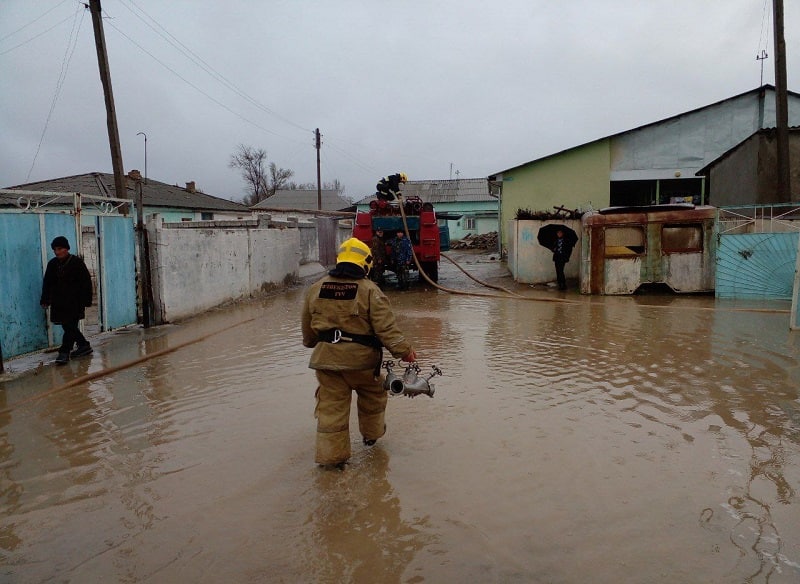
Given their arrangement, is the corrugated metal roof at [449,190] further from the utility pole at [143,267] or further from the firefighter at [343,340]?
the firefighter at [343,340]

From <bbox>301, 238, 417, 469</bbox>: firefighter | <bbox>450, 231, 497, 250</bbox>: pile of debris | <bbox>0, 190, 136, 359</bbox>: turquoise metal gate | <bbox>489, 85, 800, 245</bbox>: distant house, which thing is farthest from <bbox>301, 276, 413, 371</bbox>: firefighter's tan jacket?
<bbox>450, 231, 497, 250</bbox>: pile of debris

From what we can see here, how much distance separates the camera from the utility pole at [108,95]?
46.7 ft

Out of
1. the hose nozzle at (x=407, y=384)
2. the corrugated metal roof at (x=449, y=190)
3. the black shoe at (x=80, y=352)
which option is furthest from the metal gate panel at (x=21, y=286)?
the corrugated metal roof at (x=449, y=190)

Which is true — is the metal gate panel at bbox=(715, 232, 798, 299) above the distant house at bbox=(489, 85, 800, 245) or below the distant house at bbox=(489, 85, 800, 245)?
below

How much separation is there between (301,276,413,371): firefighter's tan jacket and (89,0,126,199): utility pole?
12245 mm

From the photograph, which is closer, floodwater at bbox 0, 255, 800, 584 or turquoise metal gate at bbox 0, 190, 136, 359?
floodwater at bbox 0, 255, 800, 584

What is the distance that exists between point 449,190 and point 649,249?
35.6 m

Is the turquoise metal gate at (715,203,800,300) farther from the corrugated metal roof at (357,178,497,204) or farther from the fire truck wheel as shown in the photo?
the corrugated metal roof at (357,178,497,204)

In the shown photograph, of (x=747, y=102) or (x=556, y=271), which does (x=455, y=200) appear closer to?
(x=747, y=102)

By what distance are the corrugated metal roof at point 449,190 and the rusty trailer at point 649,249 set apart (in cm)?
3316

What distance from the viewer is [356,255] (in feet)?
13.5

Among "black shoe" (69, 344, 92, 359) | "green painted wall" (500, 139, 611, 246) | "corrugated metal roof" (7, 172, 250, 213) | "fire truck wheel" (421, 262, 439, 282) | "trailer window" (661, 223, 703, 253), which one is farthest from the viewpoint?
"corrugated metal roof" (7, 172, 250, 213)

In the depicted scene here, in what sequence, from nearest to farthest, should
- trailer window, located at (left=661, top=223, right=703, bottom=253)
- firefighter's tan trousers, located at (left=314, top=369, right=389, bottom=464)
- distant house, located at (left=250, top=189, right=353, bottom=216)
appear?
firefighter's tan trousers, located at (left=314, top=369, right=389, bottom=464)
trailer window, located at (left=661, top=223, right=703, bottom=253)
distant house, located at (left=250, top=189, right=353, bottom=216)

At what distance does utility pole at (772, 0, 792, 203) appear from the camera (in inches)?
545
